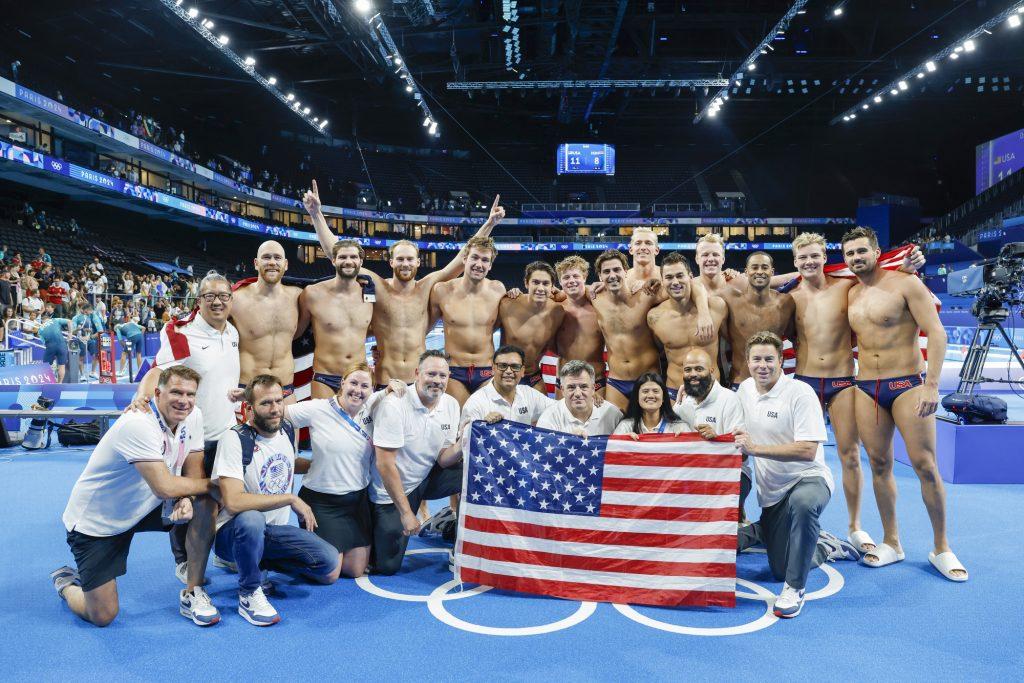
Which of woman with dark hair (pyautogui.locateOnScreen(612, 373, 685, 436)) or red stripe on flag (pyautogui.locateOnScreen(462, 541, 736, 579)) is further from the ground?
woman with dark hair (pyautogui.locateOnScreen(612, 373, 685, 436))

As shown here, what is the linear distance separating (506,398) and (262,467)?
160 cm

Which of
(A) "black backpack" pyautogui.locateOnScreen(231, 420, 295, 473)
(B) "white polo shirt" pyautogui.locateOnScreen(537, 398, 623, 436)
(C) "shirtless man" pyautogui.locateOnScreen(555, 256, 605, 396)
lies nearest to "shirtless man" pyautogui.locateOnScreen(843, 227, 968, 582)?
(B) "white polo shirt" pyautogui.locateOnScreen(537, 398, 623, 436)

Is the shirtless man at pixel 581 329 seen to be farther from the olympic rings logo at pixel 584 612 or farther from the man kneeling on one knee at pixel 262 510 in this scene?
the man kneeling on one knee at pixel 262 510

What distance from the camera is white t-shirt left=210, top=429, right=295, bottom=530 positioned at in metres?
3.58

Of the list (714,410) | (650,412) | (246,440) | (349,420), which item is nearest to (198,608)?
(246,440)

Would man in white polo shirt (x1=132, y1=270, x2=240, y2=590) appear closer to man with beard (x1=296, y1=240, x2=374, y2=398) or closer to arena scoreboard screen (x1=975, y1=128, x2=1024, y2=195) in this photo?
man with beard (x1=296, y1=240, x2=374, y2=398)

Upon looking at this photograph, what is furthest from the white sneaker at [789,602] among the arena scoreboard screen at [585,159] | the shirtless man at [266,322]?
the arena scoreboard screen at [585,159]

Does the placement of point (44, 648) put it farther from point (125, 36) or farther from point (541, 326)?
point (125, 36)

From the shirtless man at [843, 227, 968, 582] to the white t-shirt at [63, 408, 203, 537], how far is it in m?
4.28

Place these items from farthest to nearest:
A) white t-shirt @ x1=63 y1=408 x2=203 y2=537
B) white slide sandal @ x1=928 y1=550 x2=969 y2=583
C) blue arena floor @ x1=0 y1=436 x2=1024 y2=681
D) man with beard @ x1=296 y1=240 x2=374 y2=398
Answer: man with beard @ x1=296 y1=240 x2=374 y2=398
white slide sandal @ x1=928 y1=550 x2=969 y2=583
white t-shirt @ x1=63 y1=408 x2=203 y2=537
blue arena floor @ x1=0 y1=436 x2=1024 y2=681

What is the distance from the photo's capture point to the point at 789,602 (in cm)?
349

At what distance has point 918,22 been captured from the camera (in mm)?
21688

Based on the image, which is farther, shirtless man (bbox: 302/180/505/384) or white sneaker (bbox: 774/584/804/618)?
shirtless man (bbox: 302/180/505/384)

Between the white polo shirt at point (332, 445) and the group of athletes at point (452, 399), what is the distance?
1 centimetres
